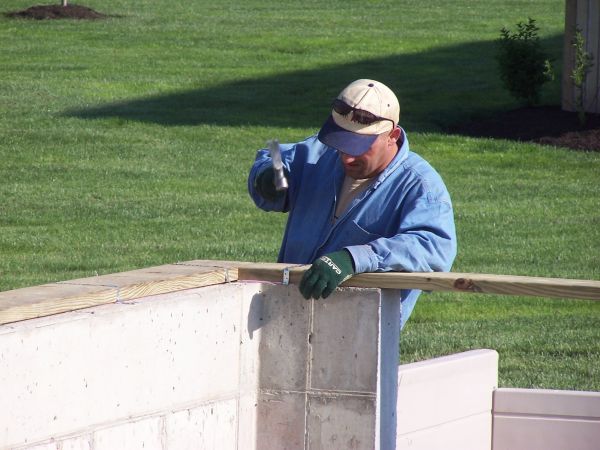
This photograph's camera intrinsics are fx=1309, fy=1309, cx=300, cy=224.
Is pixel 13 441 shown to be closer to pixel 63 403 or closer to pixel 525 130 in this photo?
pixel 63 403

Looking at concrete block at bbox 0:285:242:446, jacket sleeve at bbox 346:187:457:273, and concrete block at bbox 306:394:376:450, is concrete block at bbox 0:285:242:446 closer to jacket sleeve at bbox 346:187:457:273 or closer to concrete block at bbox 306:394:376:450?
concrete block at bbox 306:394:376:450

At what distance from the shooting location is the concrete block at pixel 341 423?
15.4ft

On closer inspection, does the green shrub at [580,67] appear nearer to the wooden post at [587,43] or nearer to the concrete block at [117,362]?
the wooden post at [587,43]

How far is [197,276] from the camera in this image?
4.63 m

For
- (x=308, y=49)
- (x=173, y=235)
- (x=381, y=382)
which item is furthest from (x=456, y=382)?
(x=308, y=49)

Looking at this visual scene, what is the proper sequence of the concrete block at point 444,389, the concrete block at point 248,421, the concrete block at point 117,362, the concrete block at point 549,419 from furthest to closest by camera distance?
the concrete block at point 549,419 → the concrete block at point 444,389 → the concrete block at point 248,421 → the concrete block at point 117,362

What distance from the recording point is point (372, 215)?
5000 millimetres

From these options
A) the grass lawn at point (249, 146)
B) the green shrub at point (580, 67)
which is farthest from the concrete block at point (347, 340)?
the green shrub at point (580, 67)

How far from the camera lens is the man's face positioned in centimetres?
499

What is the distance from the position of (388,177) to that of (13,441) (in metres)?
1.84

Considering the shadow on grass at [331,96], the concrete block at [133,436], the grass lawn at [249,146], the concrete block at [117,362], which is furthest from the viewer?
the shadow on grass at [331,96]

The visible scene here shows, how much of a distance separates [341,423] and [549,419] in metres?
→ 1.84

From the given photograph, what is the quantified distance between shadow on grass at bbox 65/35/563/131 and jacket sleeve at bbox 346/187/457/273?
36.9ft

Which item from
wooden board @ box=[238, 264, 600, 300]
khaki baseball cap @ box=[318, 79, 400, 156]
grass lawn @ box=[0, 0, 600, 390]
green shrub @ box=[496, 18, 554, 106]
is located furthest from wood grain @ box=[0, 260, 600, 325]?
green shrub @ box=[496, 18, 554, 106]
